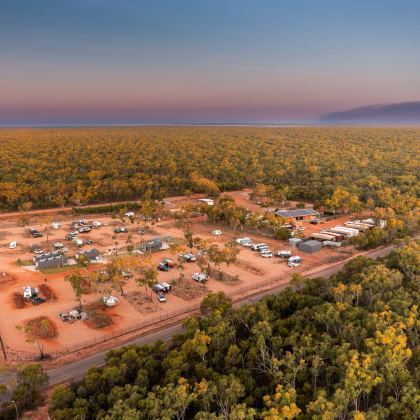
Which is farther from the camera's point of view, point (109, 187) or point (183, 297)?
point (109, 187)

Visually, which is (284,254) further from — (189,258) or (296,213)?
(296,213)

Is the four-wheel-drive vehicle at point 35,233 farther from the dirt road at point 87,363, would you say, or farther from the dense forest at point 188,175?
the dirt road at point 87,363

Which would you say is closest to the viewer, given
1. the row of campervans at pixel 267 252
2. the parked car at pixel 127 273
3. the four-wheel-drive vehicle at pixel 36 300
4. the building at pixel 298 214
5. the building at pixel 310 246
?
the four-wheel-drive vehicle at pixel 36 300

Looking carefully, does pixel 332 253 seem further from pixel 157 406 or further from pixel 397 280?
pixel 157 406

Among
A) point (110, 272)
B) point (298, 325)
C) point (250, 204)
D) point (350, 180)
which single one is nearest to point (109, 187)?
point (250, 204)

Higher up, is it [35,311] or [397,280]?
[397,280]

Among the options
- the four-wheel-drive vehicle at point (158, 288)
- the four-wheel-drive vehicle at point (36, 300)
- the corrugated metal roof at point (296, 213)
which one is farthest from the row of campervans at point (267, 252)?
the four-wheel-drive vehicle at point (36, 300)
